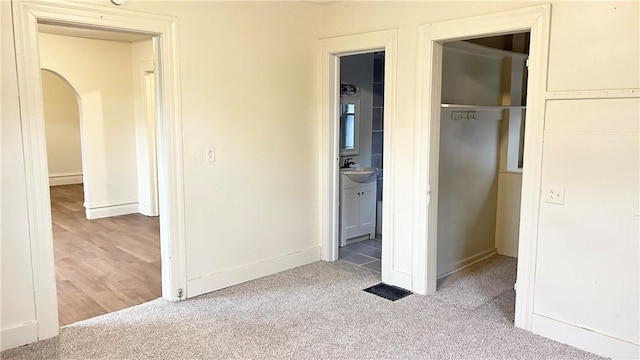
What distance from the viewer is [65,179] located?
973 centimetres

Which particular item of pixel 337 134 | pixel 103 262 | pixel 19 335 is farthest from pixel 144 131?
pixel 19 335

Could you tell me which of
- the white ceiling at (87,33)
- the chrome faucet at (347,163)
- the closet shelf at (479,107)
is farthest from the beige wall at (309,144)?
the white ceiling at (87,33)

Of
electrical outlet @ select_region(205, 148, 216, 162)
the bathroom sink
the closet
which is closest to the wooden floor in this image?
electrical outlet @ select_region(205, 148, 216, 162)

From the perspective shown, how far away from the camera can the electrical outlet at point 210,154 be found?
379 cm

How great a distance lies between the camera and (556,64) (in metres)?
2.98

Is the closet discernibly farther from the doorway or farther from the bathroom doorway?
the doorway

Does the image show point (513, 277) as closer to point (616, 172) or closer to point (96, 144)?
point (616, 172)

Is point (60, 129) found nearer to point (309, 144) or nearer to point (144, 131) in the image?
point (144, 131)

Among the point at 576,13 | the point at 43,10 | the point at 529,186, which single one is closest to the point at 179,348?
the point at 43,10

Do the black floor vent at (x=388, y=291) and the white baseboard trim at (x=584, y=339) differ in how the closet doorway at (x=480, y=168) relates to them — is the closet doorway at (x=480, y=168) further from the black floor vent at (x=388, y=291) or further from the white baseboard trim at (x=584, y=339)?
the white baseboard trim at (x=584, y=339)

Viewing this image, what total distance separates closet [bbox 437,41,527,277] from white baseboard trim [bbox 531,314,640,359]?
47.5 inches

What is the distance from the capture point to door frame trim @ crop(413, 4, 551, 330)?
306cm

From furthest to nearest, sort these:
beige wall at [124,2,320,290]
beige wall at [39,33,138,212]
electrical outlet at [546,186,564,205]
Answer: beige wall at [39,33,138,212], beige wall at [124,2,320,290], electrical outlet at [546,186,564,205]

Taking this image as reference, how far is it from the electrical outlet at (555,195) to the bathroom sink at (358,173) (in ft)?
7.78
